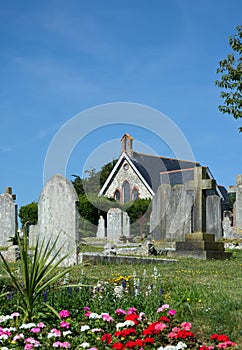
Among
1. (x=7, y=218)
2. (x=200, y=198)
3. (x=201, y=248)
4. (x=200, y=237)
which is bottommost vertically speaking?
(x=201, y=248)

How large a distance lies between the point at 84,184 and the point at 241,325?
49156mm

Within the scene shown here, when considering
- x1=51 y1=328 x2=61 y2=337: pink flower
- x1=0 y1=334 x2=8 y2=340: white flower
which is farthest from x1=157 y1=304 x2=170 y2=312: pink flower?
x1=0 y1=334 x2=8 y2=340: white flower

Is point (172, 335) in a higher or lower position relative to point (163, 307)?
lower

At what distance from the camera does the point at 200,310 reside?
7.57 m

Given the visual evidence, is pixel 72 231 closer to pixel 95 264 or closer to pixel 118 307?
pixel 95 264

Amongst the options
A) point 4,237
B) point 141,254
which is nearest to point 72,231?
point 141,254

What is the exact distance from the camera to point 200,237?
17.7 metres

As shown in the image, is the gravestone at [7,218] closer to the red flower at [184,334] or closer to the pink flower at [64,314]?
the pink flower at [64,314]

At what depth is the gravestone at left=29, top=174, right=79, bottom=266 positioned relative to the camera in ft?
49.0

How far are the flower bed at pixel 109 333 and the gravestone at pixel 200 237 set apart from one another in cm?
1016

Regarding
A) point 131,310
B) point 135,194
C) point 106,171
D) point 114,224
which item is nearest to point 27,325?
point 131,310

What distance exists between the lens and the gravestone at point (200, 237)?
1758 cm

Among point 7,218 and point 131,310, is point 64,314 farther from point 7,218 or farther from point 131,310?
point 7,218

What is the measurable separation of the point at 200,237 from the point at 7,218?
10.6 m
